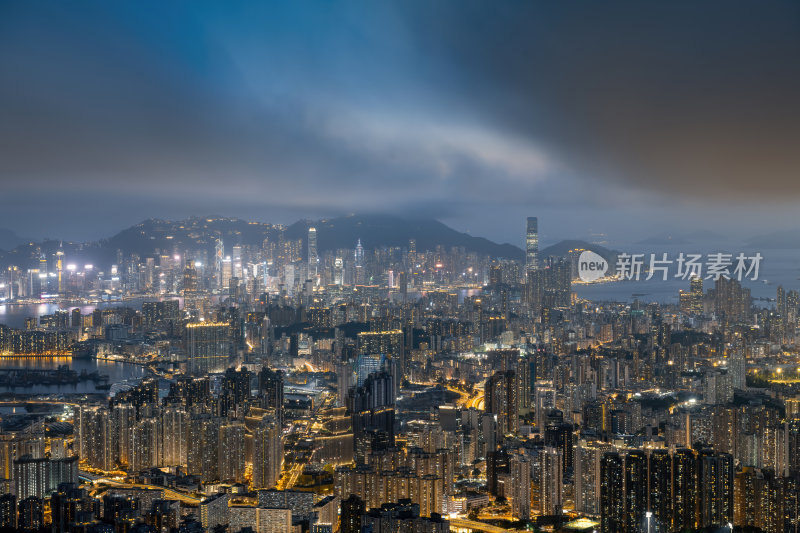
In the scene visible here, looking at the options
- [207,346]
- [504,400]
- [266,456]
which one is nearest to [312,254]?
[207,346]

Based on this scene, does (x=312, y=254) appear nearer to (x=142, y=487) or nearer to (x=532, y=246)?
(x=532, y=246)

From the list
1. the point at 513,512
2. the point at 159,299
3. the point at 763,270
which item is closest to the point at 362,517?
the point at 513,512

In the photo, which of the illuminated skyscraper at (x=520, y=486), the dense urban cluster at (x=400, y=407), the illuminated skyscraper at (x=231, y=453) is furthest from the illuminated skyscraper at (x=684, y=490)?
the illuminated skyscraper at (x=231, y=453)

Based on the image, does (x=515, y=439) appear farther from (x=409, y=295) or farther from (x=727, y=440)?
(x=409, y=295)

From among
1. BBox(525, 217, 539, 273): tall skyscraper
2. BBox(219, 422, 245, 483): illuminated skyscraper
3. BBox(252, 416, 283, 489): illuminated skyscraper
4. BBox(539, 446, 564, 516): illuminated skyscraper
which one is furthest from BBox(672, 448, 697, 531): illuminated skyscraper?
BBox(525, 217, 539, 273): tall skyscraper

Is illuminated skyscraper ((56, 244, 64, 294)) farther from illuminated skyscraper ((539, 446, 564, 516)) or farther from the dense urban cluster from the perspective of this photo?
illuminated skyscraper ((539, 446, 564, 516))
